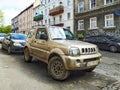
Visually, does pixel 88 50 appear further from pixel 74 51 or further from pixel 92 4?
pixel 92 4

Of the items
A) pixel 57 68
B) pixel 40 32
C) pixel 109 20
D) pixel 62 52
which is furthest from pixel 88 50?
pixel 109 20

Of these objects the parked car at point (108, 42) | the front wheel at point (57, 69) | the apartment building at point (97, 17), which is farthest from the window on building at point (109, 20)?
the front wheel at point (57, 69)

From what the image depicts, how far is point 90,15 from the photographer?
26.7m

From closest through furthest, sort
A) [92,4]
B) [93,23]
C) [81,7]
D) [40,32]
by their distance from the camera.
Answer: [40,32] < [93,23] < [92,4] < [81,7]

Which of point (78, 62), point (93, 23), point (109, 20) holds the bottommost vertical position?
point (78, 62)

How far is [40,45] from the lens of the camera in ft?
25.7

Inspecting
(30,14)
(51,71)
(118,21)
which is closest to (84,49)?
(51,71)

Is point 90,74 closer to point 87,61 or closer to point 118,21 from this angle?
point 87,61

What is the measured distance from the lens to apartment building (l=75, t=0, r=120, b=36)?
22.5 metres

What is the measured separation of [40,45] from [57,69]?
1.70m

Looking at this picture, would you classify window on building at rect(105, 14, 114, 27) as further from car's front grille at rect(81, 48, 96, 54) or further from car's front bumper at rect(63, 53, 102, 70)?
car's front bumper at rect(63, 53, 102, 70)

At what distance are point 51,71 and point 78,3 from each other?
81.6ft

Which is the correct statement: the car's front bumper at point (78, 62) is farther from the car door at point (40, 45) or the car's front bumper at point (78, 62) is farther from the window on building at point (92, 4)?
the window on building at point (92, 4)

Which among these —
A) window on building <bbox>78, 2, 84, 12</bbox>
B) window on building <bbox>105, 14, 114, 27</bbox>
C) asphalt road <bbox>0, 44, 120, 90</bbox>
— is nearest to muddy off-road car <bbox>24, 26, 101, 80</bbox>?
asphalt road <bbox>0, 44, 120, 90</bbox>
